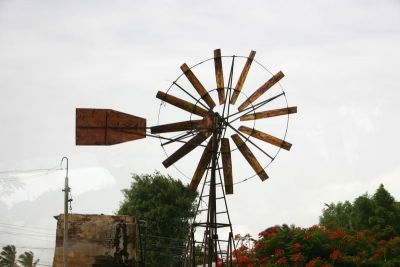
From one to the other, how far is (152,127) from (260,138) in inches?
127

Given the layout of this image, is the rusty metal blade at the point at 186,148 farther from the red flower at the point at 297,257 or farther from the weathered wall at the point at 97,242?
the weathered wall at the point at 97,242

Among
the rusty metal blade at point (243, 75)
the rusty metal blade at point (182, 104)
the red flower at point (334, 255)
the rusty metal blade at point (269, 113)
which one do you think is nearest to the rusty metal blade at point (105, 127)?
the rusty metal blade at point (182, 104)

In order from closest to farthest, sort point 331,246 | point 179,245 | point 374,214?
point 331,246, point 374,214, point 179,245

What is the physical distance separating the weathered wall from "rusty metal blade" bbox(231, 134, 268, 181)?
Result: 35.6ft

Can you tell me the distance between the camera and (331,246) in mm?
21953

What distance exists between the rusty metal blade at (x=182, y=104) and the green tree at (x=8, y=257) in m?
44.3

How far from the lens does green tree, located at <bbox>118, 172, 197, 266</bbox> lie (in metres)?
44.4

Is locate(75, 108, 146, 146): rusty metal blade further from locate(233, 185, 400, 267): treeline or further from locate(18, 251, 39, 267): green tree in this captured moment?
locate(18, 251, 39, 267): green tree

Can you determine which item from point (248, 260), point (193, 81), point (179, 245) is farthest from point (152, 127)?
point (179, 245)

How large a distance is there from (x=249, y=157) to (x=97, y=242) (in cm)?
1120

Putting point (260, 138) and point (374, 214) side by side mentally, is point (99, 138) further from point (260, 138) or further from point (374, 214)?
point (374, 214)

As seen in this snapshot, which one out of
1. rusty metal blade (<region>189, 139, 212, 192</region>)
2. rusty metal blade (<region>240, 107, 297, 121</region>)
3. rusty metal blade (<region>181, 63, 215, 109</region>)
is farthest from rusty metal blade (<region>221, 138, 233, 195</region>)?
rusty metal blade (<region>181, 63, 215, 109</region>)

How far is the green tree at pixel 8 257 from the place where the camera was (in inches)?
2190

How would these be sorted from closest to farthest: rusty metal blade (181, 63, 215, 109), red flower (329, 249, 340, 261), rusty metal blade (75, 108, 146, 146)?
1. rusty metal blade (75, 108, 146, 146)
2. rusty metal blade (181, 63, 215, 109)
3. red flower (329, 249, 340, 261)
